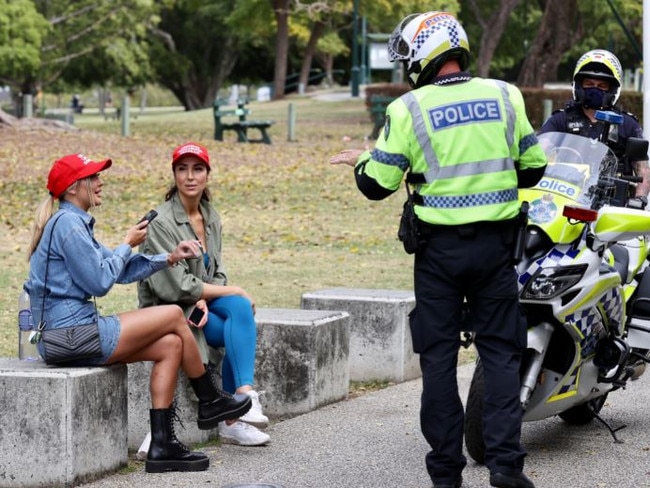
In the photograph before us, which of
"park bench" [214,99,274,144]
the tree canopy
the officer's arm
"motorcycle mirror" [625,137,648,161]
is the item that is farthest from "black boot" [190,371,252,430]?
the tree canopy

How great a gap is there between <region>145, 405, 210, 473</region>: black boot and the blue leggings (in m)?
0.56

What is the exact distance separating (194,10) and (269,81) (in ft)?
45.8

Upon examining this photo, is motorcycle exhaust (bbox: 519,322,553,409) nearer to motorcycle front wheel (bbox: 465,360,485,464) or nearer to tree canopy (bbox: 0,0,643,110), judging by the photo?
motorcycle front wheel (bbox: 465,360,485,464)

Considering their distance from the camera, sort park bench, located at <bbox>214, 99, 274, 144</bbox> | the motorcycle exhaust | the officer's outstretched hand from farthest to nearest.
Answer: park bench, located at <bbox>214, 99, 274, 144</bbox> → the motorcycle exhaust → the officer's outstretched hand

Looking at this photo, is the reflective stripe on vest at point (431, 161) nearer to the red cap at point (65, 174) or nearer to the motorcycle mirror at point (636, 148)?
the motorcycle mirror at point (636, 148)

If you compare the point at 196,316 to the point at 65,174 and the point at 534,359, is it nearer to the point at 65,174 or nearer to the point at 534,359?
the point at 65,174

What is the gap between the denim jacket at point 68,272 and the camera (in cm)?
570

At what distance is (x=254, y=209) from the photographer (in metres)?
18.3

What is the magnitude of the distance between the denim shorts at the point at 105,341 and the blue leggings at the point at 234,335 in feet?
2.72

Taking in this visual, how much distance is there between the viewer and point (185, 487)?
5723 mm

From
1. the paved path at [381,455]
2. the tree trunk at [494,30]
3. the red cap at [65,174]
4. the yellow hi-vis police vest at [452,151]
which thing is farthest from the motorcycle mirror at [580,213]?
the tree trunk at [494,30]

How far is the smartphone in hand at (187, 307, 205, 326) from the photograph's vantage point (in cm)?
652

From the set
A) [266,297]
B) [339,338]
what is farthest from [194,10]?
[339,338]

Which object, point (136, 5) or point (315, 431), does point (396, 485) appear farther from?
point (136, 5)
